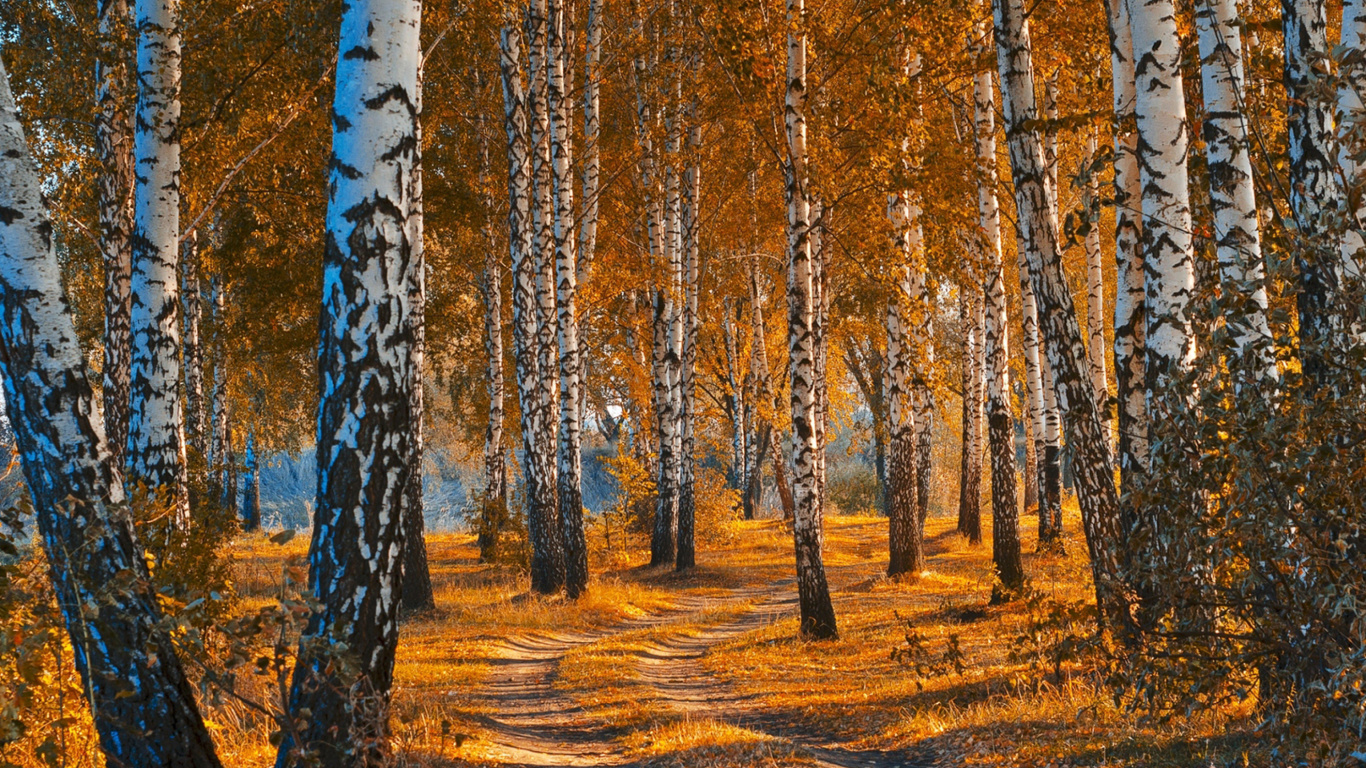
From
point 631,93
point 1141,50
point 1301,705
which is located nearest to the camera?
point 1301,705

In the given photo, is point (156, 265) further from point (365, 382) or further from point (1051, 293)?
point (1051, 293)

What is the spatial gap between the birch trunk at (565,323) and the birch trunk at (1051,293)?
673 cm

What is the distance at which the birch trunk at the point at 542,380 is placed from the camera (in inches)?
536

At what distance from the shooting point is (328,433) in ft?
13.8

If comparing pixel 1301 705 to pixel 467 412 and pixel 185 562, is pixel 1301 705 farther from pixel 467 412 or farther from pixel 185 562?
pixel 467 412

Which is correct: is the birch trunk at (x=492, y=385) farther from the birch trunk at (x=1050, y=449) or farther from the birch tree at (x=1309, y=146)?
the birch tree at (x=1309, y=146)

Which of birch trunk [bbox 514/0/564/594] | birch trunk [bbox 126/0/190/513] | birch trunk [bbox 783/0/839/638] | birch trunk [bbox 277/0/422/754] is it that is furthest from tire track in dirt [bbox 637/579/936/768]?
birch trunk [bbox 126/0/190/513]

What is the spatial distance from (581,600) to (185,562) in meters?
6.96

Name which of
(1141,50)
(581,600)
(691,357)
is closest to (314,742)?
(1141,50)

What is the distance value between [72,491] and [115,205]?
23.4ft

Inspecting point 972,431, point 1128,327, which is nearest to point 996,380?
point 972,431

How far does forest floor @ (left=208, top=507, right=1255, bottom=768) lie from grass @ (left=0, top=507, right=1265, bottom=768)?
2 centimetres

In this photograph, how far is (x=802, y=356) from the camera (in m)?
10.1

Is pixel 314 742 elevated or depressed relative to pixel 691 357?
depressed
